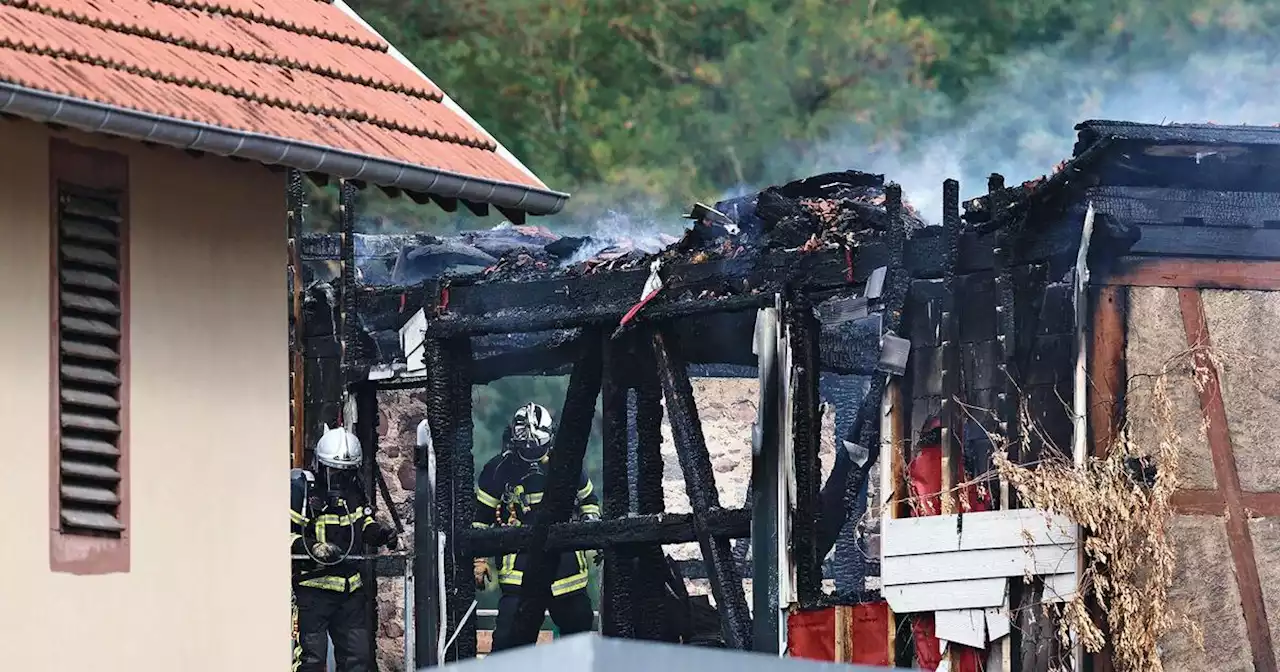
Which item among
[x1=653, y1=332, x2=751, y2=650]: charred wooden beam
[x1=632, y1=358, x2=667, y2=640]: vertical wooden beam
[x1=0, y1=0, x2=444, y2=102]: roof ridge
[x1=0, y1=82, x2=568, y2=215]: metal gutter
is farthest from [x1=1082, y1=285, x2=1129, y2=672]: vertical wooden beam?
[x1=632, y1=358, x2=667, y2=640]: vertical wooden beam

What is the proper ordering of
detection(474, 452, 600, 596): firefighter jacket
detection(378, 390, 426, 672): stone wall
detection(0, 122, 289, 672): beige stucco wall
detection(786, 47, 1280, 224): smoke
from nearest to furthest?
detection(0, 122, 289, 672): beige stucco wall
detection(474, 452, 600, 596): firefighter jacket
detection(378, 390, 426, 672): stone wall
detection(786, 47, 1280, 224): smoke

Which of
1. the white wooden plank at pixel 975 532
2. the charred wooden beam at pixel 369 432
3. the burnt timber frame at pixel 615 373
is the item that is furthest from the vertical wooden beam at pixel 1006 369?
the charred wooden beam at pixel 369 432

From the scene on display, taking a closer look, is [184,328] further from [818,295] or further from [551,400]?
[551,400]

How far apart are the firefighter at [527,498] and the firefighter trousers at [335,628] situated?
96cm

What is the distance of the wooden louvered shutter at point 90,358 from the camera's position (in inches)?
295

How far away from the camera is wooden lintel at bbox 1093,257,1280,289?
10164 mm

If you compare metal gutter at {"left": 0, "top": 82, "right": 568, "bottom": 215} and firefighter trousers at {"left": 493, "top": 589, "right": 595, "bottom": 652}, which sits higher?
metal gutter at {"left": 0, "top": 82, "right": 568, "bottom": 215}

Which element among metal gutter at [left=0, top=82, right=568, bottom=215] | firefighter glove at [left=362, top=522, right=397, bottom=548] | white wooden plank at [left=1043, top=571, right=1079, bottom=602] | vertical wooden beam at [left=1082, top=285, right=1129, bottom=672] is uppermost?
metal gutter at [left=0, top=82, right=568, bottom=215]

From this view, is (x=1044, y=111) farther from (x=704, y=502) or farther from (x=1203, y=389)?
(x=1203, y=389)

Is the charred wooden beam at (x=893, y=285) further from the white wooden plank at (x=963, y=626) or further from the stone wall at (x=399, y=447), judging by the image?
the stone wall at (x=399, y=447)

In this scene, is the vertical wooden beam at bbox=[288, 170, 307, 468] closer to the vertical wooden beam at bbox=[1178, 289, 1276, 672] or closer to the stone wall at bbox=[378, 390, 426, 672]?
the stone wall at bbox=[378, 390, 426, 672]

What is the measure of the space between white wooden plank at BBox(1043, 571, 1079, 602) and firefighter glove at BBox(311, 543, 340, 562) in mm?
4750

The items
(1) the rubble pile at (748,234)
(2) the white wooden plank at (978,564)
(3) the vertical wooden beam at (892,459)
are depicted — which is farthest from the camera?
(1) the rubble pile at (748,234)

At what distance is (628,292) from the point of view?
13000 millimetres
